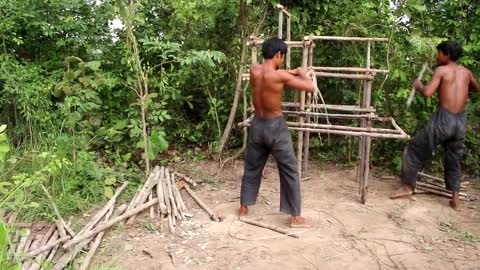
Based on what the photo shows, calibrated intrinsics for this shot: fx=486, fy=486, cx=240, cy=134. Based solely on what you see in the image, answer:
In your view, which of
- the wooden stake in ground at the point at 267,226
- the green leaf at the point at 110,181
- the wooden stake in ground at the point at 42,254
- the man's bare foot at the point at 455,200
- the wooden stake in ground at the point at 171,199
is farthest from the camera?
the green leaf at the point at 110,181

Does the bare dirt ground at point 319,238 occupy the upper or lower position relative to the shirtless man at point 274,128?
lower

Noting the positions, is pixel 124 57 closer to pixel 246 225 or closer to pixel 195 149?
pixel 195 149

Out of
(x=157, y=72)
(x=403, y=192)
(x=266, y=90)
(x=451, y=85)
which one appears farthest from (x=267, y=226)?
(x=157, y=72)

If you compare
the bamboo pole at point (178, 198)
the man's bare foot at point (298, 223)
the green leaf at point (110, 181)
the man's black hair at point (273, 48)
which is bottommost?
the man's bare foot at point (298, 223)

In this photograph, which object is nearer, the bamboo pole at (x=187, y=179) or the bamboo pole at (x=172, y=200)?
the bamboo pole at (x=172, y=200)

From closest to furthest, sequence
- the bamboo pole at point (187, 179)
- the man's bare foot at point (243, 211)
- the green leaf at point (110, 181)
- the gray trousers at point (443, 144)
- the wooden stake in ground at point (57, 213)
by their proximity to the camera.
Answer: the wooden stake in ground at point (57, 213) → the man's bare foot at point (243, 211) → the gray trousers at point (443, 144) → the green leaf at point (110, 181) → the bamboo pole at point (187, 179)

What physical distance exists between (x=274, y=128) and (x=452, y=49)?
84.4 inches

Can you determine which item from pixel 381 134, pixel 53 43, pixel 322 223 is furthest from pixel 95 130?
pixel 381 134

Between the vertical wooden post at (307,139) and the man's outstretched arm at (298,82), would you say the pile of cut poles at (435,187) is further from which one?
the man's outstretched arm at (298,82)

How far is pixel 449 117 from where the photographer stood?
5242mm

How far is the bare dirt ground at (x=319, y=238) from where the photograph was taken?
4.25 m

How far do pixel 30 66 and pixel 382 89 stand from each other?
4591 mm

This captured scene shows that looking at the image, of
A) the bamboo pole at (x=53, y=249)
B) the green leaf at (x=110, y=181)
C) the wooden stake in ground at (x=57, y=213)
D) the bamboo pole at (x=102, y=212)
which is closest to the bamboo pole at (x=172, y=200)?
the bamboo pole at (x=102, y=212)

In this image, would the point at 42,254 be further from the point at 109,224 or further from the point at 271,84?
the point at 271,84
